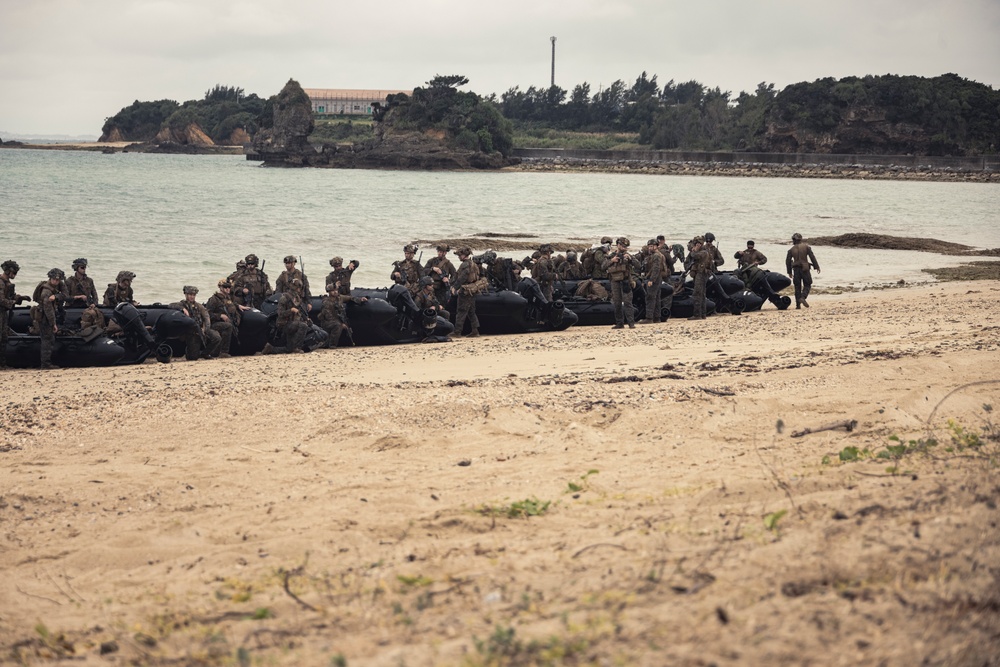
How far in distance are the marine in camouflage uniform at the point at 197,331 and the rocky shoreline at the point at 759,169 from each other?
95.8 meters

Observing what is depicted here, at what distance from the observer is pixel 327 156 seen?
120438 mm

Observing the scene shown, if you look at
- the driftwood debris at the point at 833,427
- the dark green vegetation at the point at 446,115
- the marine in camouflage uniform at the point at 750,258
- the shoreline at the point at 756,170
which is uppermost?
the dark green vegetation at the point at 446,115

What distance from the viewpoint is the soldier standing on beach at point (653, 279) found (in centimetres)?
1778

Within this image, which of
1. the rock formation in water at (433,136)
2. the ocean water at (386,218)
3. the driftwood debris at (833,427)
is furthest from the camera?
the rock formation in water at (433,136)

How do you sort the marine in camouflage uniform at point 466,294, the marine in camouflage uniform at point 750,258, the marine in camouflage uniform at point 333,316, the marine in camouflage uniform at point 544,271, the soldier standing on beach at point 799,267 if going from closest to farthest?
the marine in camouflage uniform at point 333,316
the marine in camouflage uniform at point 466,294
the marine in camouflage uniform at point 544,271
the soldier standing on beach at point 799,267
the marine in camouflage uniform at point 750,258

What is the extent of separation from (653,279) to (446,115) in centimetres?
10027

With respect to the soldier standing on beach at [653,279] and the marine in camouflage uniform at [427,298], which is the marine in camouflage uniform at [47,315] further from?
the soldier standing on beach at [653,279]

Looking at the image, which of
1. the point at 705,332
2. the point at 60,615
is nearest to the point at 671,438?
the point at 60,615

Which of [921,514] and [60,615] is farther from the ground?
[921,514]

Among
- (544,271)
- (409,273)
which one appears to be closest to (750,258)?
(544,271)

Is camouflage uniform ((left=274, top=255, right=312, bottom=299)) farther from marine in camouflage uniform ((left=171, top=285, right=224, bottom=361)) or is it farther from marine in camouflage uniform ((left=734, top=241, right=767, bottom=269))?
marine in camouflage uniform ((left=734, top=241, right=767, bottom=269))

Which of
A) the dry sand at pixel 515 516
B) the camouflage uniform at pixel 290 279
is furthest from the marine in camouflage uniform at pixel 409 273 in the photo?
the dry sand at pixel 515 516

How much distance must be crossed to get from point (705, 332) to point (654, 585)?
11.0m

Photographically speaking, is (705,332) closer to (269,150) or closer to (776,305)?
(776,305)
